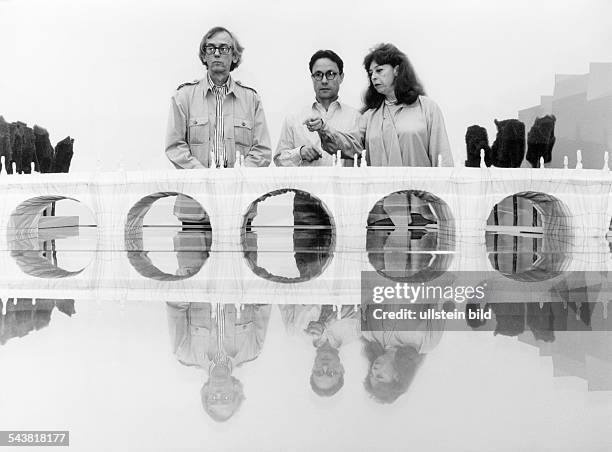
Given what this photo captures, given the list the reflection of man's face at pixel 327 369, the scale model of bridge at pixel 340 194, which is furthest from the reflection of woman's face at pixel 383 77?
the reflection of man's face at pixel 327 369

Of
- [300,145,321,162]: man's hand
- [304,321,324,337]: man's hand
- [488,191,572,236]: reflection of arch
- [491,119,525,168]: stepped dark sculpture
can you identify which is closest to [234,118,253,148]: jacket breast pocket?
[300,145,321,162]: man's hand

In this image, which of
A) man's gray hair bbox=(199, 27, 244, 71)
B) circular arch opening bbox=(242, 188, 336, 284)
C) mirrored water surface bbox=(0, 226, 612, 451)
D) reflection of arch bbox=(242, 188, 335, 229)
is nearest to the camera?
mirrored water surface bbox=(0, 226, 612, 451)

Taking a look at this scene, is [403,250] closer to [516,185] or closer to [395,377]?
Result: [516,185]

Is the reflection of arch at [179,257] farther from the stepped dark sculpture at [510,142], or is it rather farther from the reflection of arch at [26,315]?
the stepped dark sculpture at [510,142]

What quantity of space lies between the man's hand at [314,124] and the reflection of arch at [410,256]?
5533mm

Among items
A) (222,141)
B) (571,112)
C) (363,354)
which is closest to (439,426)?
(363,354)

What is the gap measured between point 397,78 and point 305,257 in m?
13.4

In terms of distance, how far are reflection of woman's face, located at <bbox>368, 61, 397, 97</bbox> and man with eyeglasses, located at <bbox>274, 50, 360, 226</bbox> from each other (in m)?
1.44

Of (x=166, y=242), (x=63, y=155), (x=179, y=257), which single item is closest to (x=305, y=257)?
(x=179, y=257)

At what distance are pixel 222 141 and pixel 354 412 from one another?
70.2 feet

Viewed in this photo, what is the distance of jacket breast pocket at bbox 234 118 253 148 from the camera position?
83.6ft

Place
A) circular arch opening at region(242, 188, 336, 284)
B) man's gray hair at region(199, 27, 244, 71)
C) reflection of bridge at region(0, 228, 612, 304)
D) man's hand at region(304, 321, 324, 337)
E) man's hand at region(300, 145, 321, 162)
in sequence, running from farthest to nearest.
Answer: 1. man's gray hair at region(199, 27, 244, 71)
2. man's hand at region(300, 145, 321, 162)
3. circular arch opening at region(242, 188, 336, 284)
4. reflection of bridge at region(0, 228, 612, 304)
5. man's hand at region(304, 321, 324, 337)

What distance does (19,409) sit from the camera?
507 cm

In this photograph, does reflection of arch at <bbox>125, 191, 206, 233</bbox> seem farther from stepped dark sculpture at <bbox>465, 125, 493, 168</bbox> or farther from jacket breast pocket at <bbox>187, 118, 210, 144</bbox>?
stepped dark sculpture at <bbox>465, 125, 493, 168</bbox>
